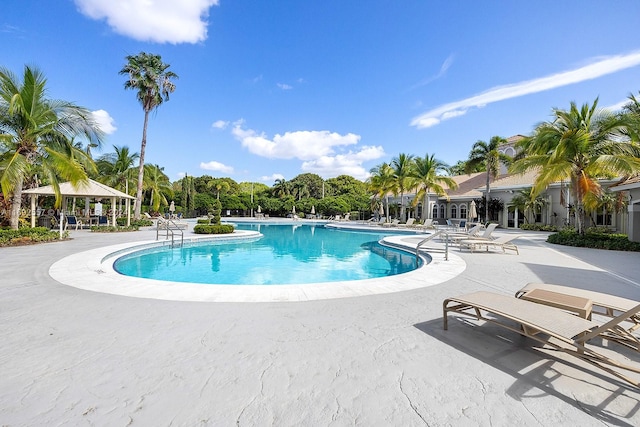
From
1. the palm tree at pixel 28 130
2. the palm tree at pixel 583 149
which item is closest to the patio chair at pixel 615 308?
the palm tree at pixel 583 149

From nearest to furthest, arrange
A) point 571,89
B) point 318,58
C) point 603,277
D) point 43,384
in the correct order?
point 43,384 < point 603,277 < point 571,89 < point 318,58

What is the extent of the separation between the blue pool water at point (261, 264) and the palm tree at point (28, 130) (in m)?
4.89

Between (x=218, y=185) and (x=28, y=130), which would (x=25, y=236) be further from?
(x=218, y=185)

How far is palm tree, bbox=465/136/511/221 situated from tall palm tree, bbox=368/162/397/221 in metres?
6.55

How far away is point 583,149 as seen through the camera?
1289 centimetres

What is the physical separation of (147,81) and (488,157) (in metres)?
26.0

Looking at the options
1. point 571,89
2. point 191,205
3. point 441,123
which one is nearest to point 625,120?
point 571,89

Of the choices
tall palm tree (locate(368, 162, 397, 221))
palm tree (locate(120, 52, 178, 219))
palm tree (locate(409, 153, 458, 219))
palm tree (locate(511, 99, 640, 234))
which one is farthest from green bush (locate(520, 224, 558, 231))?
palm tree (locate(120, 52, 178, 219))

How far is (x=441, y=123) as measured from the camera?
72.1 feet

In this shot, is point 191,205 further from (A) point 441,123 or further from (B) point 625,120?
(B) point 625,120

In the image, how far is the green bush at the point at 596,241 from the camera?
11938 millimetres

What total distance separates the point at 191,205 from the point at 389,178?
27.0 meters

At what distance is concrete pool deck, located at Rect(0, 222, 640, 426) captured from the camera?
2131mm

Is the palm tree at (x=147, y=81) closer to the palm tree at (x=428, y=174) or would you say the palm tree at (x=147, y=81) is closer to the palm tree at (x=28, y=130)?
the palm tree at (x=28, y=130)
